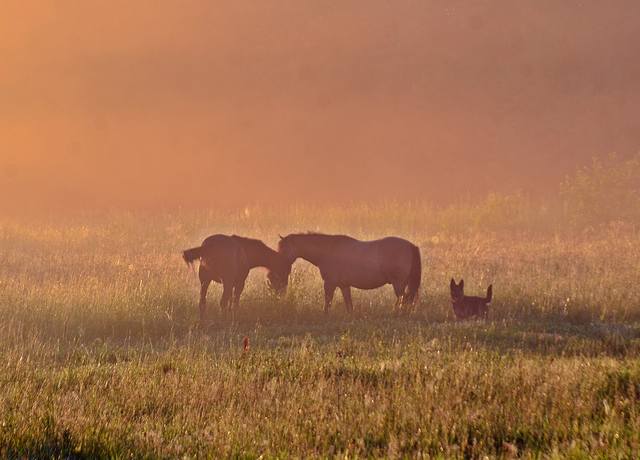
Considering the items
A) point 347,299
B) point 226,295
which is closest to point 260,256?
point 226,295

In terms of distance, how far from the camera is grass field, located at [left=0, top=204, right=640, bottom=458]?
7.27 meters

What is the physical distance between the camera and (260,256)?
1798 cm

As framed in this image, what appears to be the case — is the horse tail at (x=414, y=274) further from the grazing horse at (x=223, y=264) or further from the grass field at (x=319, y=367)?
the grazing horse at (x=223, y=264)

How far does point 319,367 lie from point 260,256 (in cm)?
753

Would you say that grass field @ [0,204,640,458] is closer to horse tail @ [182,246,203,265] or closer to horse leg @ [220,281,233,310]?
horse leg @ [220,281,233,310]

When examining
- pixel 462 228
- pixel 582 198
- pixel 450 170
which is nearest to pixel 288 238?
pixel 462 228

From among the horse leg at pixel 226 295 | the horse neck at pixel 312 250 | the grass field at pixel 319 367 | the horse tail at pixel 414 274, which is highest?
the horse neck at pixel 312 250

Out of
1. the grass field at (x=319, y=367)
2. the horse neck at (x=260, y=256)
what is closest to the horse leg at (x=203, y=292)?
the grass field at (x=319, y=367)

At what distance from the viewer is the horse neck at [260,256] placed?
17844 mm

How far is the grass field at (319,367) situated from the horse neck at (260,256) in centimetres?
72

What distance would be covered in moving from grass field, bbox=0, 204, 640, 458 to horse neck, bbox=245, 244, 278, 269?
722mm

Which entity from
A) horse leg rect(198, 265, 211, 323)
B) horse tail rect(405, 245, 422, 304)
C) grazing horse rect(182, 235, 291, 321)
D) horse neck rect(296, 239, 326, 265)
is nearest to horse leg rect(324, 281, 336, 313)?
horse neck rect(296, 239, 326, 265)

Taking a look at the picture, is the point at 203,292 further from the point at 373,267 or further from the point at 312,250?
the point at 373,267

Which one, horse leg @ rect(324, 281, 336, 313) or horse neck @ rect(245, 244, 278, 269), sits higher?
horse neck @ rect(245, 244, 278, 269)
